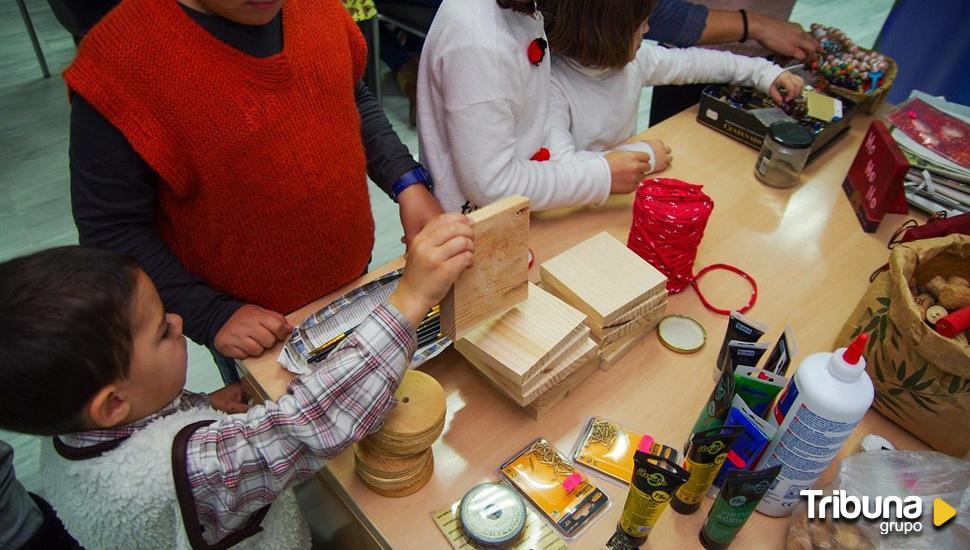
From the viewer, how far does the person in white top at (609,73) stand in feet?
4.09

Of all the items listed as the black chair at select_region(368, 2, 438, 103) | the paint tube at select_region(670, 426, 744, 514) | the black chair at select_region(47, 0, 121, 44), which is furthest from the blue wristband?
the black chair at select_region(368, 2, 438, 103)

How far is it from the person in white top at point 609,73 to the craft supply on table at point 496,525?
77 centimetres

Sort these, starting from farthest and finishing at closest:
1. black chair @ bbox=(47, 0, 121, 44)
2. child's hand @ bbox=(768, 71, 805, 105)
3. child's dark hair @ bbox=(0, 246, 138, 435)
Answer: black chair @ bbox=(47, 0, 121, 44)
child's hand @ bbox=(768, 71, 805, 105)
child's dark hair @ bbox=(0, 246, 138, 435)

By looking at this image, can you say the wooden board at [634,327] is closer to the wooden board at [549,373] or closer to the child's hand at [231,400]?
the wooden board at [549,373]

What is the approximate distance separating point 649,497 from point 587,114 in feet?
3.16

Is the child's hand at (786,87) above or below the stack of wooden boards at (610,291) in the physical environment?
above

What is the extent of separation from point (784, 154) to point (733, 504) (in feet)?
3.03

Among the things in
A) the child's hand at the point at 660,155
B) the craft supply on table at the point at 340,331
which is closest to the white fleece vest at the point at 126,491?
the craft supply on table at the point at 340,331

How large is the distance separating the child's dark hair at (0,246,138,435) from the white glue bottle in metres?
0.78

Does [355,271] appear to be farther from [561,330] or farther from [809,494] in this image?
[809,494]

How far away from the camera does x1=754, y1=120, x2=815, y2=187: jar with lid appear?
1.32 metres

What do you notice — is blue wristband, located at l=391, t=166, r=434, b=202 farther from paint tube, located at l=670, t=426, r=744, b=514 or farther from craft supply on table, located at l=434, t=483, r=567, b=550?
paint tube, located at l=670, t=426, r=744, b=514

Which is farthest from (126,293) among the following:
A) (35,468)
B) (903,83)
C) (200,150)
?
(903,83)

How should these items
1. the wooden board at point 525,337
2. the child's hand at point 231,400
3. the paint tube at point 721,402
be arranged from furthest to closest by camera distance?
the child's hand at point 231,400 → the wooden board at point 525,337 → the paint tube at point 721,402
